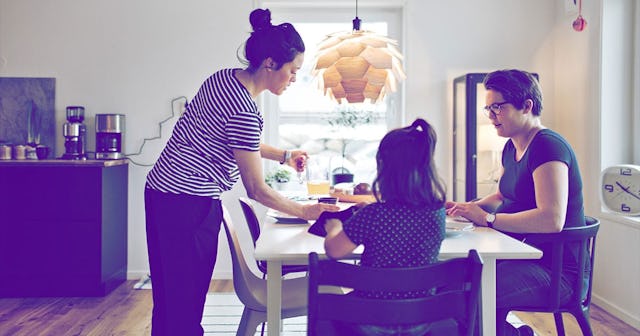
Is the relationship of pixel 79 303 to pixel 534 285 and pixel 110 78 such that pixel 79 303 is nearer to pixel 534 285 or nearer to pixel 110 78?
pixel 110 78

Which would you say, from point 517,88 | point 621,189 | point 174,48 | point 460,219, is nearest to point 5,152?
point 174,48

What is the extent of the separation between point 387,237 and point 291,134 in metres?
2.96

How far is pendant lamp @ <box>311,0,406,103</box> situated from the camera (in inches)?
96.7

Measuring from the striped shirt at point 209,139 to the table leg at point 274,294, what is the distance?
13.5 inches

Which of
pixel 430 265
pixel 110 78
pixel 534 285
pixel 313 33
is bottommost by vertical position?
pixel 534 285

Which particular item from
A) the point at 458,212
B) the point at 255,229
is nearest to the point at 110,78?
the point at 255,229

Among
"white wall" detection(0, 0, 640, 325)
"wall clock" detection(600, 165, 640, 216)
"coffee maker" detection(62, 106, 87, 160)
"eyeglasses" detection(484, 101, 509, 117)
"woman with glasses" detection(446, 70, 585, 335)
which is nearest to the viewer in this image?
"woman with glasses" detection(446, 70, 585, 335)

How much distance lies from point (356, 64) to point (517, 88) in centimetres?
64

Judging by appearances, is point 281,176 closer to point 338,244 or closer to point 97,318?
point 97,318

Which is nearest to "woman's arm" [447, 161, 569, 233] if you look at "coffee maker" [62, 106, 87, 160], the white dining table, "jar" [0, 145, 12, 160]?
the white dining table

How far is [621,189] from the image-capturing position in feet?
10.9

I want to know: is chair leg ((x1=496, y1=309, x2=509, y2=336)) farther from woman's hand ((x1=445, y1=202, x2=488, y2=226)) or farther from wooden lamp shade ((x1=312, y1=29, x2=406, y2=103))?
wooden lamp shade ((x1=312, y1=29, x2=406, y2=103))

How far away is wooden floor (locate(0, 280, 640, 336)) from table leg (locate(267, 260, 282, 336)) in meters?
1.51

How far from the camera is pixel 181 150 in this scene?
1961mm
